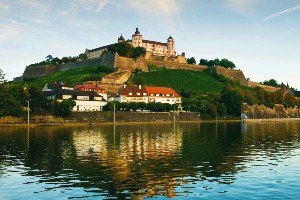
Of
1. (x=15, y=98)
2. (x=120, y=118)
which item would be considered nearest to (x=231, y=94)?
(x=120, y=118)

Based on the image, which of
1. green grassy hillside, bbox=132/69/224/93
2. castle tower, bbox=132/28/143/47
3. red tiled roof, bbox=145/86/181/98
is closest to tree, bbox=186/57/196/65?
green grassy hillside, bbox=132/69/224/93

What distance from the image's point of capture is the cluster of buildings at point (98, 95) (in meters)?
95.9

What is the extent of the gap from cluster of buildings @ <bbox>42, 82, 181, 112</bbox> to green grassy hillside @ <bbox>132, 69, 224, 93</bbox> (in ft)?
60.6

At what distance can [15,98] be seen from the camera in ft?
276

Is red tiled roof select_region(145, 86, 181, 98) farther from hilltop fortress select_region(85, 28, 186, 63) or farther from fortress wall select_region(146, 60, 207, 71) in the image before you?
hilltop fortress select_region(85, 28, 186, 63)

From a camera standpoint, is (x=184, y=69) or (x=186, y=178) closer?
(x=186, y=178)

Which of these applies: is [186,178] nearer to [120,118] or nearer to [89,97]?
[120,118]

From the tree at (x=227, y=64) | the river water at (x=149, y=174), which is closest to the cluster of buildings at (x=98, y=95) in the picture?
the river water at (x=149, y=174)

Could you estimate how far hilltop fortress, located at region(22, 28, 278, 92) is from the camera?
150m

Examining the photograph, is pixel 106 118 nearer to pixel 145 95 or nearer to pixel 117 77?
pixel 145 95

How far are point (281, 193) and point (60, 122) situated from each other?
71.8m

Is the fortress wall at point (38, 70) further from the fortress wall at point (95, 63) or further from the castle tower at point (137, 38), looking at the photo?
the castle tower at point (137, 38)

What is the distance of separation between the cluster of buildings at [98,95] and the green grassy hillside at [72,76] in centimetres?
1522

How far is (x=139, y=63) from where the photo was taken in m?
155
